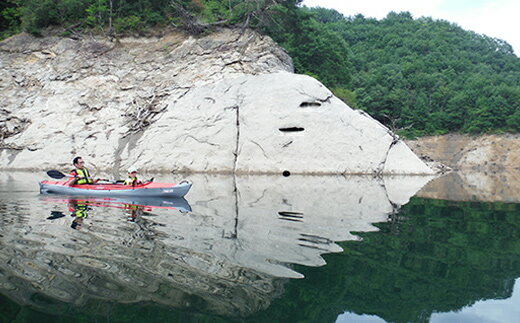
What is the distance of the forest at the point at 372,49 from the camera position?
86.3ft

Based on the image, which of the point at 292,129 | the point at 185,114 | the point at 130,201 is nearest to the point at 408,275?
the point at 130,201

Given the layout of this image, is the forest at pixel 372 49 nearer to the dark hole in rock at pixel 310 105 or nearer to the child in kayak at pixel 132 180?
the dark hole in rock at pixel 310 105

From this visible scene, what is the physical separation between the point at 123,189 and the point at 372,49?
51055 mm

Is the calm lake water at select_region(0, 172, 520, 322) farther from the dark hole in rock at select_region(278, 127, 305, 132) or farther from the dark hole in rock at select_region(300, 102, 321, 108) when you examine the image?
the dark hole in rock at select_region(300, 102, 321, 108)

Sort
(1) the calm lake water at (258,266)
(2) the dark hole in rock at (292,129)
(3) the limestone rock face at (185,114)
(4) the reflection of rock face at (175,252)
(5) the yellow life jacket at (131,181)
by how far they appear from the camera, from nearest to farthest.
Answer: (1) the calm lake water at (258,266) → (4) the reflection of rock face at (175,252) → (5) the yellow life jacket at (131,181) → (3) the limestone rock face at (185,114) → (2) the dark hole in rock at (292,129)

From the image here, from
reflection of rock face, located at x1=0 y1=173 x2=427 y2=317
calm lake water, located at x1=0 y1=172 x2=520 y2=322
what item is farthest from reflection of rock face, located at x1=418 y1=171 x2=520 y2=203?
reflection of rock face, located at x1=0 y1=173 x2=427 y2=317

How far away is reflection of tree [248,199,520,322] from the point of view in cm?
341

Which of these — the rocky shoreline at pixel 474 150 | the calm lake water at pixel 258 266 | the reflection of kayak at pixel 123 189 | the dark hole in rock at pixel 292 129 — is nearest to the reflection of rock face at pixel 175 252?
the calm lake water at pixel 258 266

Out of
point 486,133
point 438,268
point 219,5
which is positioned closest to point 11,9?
point 219,5

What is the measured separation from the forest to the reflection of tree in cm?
1754

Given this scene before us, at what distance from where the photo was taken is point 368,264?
4559mm

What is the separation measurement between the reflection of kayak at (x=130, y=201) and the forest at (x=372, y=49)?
15.8 m

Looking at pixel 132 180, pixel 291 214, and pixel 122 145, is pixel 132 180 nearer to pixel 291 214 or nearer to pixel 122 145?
pixel 291 214

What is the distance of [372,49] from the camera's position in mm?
55969
